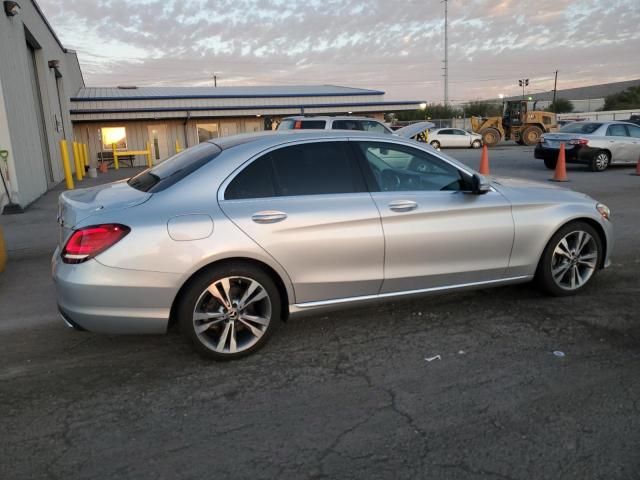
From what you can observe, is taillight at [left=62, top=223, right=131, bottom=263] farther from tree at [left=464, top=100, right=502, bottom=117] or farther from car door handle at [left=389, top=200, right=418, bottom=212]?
tree at [left=464, top=100, right=502, bottom=117]

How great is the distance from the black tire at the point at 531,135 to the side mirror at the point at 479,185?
1312 inches

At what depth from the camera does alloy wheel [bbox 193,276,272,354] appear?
3.68 m

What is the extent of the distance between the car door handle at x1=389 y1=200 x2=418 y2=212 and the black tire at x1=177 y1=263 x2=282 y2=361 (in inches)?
42.8

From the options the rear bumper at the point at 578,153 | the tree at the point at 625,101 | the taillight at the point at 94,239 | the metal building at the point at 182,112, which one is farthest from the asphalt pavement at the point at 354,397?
the tree at the point at 625,101

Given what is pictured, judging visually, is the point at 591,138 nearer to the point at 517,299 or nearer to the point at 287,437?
the point at 517,299

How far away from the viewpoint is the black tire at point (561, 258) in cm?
475

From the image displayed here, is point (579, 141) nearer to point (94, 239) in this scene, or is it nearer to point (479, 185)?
point (479, 185)

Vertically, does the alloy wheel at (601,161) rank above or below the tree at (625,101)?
below

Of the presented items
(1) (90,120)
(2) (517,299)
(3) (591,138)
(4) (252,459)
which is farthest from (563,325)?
(1) (90,120)

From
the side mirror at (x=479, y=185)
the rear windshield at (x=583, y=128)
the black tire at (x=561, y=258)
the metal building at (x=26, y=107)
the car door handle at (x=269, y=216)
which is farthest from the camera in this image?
the rear windshield at (x=583, y=128)

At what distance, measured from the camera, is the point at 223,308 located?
12.2 feet

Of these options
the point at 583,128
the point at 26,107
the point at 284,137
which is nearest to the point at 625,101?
the point at 583,128

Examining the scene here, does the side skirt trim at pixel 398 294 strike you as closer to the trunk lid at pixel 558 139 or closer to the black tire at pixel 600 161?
the black tire at pixel 600 161

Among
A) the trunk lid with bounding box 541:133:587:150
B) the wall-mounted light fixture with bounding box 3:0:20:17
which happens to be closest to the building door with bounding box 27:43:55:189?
the wall-mounted light fixture with bounding box 3:0:20:17
